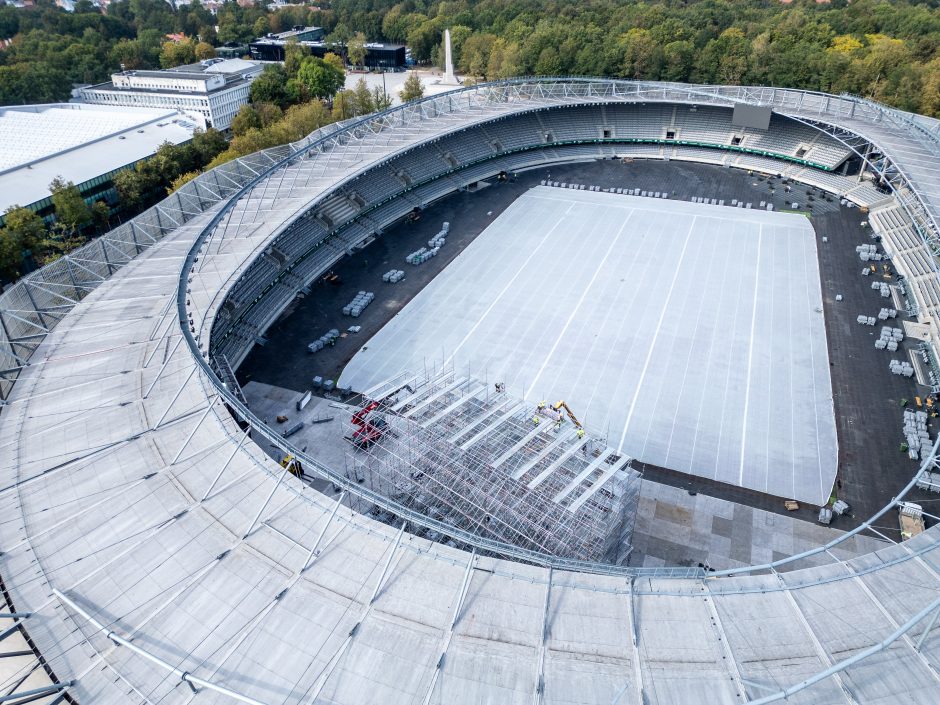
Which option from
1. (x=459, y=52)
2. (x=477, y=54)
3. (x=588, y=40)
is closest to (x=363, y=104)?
(x=477, y=54)

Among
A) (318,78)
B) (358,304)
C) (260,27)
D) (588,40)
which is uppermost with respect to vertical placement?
(260,27)

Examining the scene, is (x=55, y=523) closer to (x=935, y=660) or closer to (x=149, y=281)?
(x=149, y=281)

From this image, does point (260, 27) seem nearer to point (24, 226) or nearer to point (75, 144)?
point (75, 144)

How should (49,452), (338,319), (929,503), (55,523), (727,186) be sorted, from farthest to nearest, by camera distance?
(727,186) → (338,319) → (929,503) → (49,452) → (55,523)

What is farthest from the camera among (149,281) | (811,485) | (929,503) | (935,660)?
(149,281)

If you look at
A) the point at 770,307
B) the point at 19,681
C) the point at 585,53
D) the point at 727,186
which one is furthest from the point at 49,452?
the point at 585,53

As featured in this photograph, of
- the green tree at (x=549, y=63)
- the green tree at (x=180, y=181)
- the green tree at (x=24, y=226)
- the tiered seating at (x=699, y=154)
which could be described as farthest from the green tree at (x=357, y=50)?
the green tree at (x=24, y=226)

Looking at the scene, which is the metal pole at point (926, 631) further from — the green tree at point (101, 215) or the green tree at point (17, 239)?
the green tree at point (101, 215)
